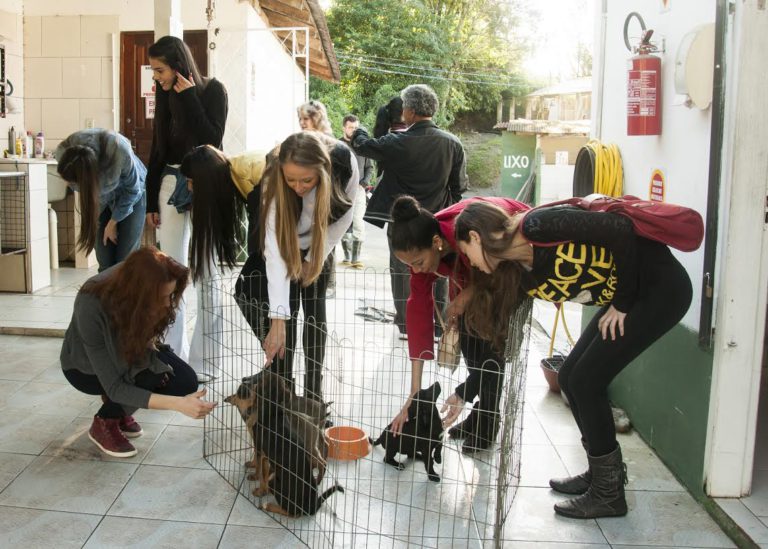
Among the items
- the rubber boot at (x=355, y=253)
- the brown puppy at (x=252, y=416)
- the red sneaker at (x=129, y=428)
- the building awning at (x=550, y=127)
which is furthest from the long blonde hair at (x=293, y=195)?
the building awning at (x=550, y=127)

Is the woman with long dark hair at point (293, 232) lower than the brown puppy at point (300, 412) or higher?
higher

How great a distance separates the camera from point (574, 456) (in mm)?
3184

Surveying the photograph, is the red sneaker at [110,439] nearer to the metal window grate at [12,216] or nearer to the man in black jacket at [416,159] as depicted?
the man in black jacket at [416,159]

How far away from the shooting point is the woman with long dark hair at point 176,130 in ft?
11.5

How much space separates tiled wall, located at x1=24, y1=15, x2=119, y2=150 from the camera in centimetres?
723

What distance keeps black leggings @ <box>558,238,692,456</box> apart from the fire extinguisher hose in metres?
1.09

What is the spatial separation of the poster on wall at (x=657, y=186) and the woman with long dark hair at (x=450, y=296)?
29.4 inches

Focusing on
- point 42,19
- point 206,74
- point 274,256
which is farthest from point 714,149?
point 42,19

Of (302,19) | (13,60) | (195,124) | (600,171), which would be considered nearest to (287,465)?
(195,124)

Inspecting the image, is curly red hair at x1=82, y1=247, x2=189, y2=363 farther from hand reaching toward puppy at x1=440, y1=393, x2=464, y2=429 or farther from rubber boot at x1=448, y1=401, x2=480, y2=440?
rubber boot at x1=448, y1=401, x2=480, y2=440

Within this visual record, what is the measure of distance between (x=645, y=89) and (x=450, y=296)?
115cm

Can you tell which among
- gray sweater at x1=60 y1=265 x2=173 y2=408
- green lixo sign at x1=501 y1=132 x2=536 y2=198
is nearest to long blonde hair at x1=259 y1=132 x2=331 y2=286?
gray sweater at x1=60 y1=265 x2=173 y2=408

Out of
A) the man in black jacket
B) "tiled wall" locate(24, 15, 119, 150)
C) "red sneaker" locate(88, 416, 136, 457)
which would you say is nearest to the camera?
"red sneaker" locate(88, 416, 136, 457)

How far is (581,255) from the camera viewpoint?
2416mm
